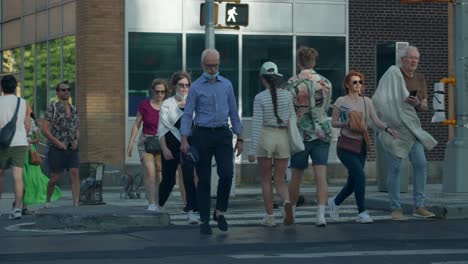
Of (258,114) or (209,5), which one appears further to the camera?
(209,5)

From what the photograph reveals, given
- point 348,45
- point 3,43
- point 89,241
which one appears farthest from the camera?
point 3,43

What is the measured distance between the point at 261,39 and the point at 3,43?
23.1 feet

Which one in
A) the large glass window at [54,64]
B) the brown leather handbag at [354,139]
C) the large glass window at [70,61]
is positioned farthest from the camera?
the large glass window at [54,64]

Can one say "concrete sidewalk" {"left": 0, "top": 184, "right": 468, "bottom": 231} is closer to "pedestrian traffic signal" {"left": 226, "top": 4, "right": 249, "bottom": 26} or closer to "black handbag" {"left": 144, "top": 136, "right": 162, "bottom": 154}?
"black handbag" {"left": 144, "top": 136, "right": 162, "bottom": 154}

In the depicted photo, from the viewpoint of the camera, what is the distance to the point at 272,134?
1207cm

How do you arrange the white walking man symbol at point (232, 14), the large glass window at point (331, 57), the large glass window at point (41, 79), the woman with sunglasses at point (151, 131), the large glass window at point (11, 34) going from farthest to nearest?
the large glass window at point (11, 34) < the large glass window at point (41, 79) < the large glass window at point (331, 57) < the white walking man symbol at point (232, 14) < the woman with sunglasses at point (151, 131)

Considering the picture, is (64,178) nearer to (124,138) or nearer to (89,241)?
(124,138)

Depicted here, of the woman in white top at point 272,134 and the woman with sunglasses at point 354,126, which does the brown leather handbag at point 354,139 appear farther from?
the woman in white top at point 272,134

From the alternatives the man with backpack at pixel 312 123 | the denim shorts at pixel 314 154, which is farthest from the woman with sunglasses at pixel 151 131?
the denim shorts at pixel 314 154

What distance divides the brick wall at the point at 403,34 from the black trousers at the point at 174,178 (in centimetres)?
1068

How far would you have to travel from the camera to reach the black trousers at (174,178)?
499 inches

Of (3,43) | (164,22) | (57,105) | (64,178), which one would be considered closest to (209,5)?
(57,105)

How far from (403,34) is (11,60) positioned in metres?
9.01

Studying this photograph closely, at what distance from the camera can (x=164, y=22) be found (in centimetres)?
2244
